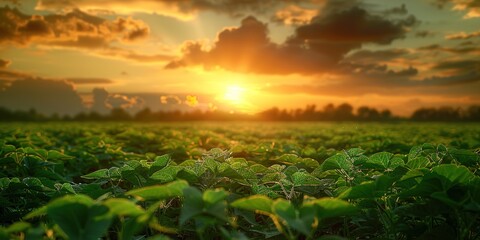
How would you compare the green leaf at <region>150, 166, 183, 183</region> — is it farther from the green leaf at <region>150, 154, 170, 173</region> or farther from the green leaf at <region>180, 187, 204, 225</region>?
the green leaf at <region>180, 187, 204, 225</region>

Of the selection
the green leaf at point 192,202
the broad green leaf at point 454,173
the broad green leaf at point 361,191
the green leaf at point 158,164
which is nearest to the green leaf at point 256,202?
the green leaf at point 192,202

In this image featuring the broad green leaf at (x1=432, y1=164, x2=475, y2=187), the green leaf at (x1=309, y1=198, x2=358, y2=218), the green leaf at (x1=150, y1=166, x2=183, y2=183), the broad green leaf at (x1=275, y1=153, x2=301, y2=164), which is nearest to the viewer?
the green leaf at (x1=309, y1=198, x2=358, y2=218)

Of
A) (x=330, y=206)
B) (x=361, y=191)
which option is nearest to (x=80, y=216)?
(x=330, y=206)

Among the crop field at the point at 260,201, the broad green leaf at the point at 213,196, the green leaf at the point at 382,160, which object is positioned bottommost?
the crop field at the point at 260,201

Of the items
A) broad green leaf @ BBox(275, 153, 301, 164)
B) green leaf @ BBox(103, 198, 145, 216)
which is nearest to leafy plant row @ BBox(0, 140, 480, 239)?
green leaf @ BBox(103, 198, 145, 216)

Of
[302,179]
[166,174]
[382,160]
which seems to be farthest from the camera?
[382,160]

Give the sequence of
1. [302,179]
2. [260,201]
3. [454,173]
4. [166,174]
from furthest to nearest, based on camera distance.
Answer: [302,179]
[166,174]
[454,173]
[260,201]

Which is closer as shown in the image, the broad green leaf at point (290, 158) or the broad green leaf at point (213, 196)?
the broad green leaf at point (213, 196)

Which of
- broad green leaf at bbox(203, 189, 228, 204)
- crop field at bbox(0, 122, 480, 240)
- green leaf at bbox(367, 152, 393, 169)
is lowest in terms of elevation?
crop field at bbox(0, 122, 480, 240)

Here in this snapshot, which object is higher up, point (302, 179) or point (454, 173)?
point (454, 173)

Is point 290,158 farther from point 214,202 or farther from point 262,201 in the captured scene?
point 214,202

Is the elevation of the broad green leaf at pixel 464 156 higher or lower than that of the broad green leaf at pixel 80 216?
higher

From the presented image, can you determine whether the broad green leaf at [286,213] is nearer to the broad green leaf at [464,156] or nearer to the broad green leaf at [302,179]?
the broad green leaf at [302,179]

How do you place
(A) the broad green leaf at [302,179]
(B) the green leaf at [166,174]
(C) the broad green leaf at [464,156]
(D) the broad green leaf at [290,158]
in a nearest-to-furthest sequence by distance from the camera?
(B) the green leaf at [166,174], (A) the broad green leaf at [302,179], (C) the broad green leaf at [464,156], (D) the broad green leaf at [290,158]
